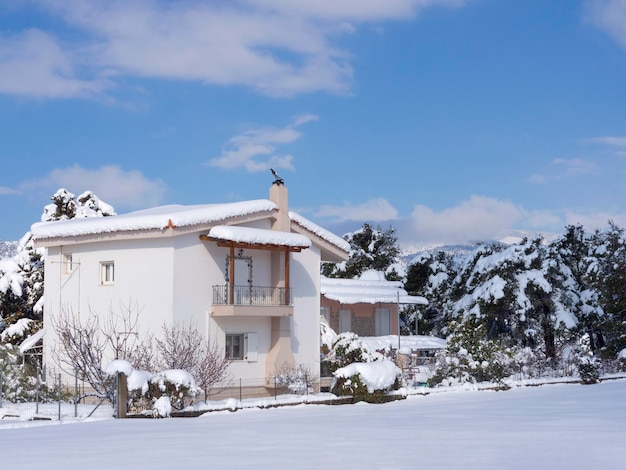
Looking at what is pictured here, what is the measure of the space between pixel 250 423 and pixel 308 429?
2.16 m

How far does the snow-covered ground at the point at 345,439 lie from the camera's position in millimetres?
12766

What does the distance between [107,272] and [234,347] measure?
4.97m

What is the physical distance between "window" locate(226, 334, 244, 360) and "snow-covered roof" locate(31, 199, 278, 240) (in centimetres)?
417

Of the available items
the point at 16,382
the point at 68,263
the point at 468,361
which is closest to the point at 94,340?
the point at 68,263

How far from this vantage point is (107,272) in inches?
1128

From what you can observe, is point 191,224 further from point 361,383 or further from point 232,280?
point 361,383

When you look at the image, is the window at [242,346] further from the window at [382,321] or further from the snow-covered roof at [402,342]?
the window at [382,321]

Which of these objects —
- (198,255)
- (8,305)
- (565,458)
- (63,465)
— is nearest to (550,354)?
(198,255)

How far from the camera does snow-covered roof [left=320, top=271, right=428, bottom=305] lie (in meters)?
42.9

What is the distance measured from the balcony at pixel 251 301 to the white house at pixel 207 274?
3cm

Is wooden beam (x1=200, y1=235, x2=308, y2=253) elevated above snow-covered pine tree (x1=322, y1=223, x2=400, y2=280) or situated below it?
below

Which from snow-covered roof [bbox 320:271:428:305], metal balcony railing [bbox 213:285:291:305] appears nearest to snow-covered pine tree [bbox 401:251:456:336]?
snow-covered roof [bbox 320:271:428:305]

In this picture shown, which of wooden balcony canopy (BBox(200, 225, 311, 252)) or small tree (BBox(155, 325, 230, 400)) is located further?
wooden balcony canopy (BBox(200, 225, 311, 252))

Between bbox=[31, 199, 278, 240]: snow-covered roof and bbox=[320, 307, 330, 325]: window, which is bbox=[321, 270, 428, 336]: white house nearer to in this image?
→ bbox=[320, 307, 330, 325]: window
